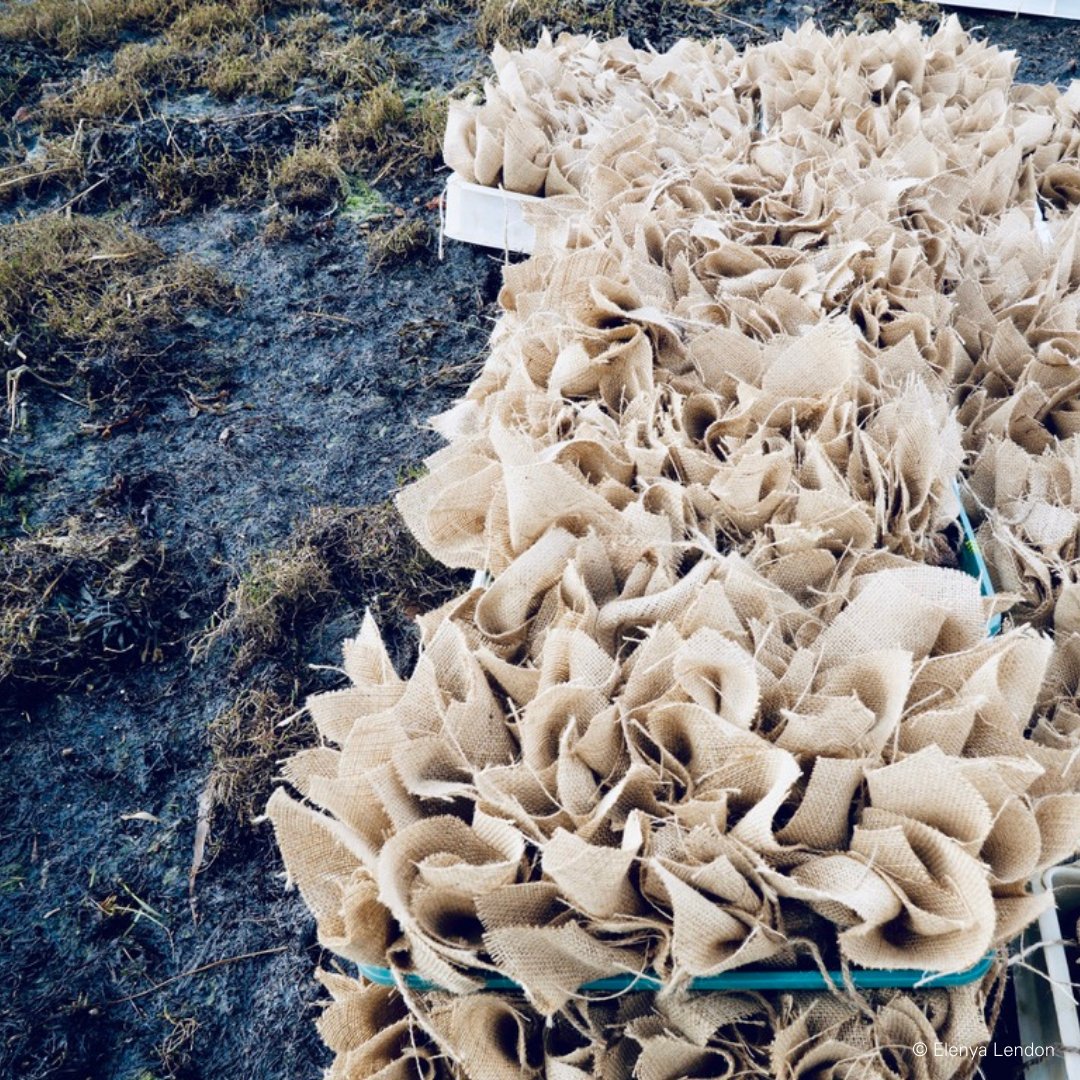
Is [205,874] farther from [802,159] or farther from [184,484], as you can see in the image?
[802,159]

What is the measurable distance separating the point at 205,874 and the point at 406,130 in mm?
2798

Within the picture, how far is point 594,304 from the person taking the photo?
1533 mm

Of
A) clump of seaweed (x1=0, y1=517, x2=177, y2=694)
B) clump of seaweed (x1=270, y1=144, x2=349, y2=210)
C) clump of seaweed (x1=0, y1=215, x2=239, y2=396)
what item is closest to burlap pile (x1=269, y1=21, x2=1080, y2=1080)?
clump of seaweed (x1=0, y1=517, x2=177, y2=694)

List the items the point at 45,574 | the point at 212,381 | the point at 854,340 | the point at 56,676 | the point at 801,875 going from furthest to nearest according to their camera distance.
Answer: the point at 212,381
the point at 45,574
the point at 56,676
the point at 854,340
the point at 801,875

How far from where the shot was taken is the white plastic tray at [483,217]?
2453 millimetres

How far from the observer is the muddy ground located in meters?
1.55

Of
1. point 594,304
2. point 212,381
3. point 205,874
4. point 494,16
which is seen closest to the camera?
point 594,304

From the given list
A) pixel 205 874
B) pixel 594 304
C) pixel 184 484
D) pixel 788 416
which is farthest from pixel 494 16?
pixel 205 874

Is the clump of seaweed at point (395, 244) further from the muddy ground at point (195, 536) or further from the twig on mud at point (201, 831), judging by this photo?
the twig on mud at point (201, 831)

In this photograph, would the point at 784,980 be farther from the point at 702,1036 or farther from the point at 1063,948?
the point at 1063,948

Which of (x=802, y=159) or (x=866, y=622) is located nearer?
(x=866, y=622)

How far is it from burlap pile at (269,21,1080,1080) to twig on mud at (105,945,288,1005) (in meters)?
0.58

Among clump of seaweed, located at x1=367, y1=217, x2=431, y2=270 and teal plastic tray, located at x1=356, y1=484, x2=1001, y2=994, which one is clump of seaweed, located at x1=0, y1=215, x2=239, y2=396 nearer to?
clump of seaweed, located at x1=367, y1=217, x2=431, y2=270

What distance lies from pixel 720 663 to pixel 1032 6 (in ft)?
14.5
